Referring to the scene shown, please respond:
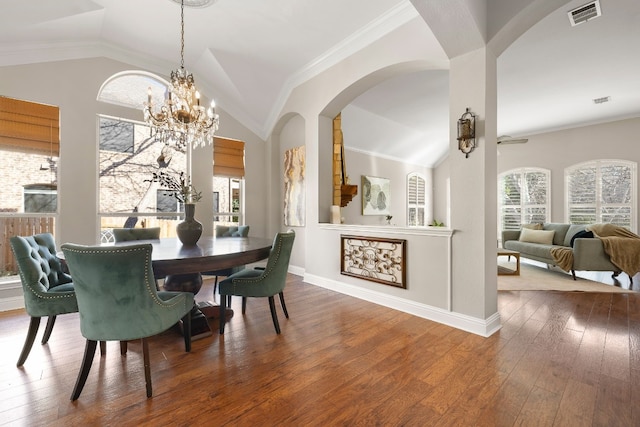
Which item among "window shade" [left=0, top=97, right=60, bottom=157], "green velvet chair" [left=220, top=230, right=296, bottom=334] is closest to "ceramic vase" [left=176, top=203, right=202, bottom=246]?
"green velvet chair" [left=220, top=230, right=296, bottom=334]

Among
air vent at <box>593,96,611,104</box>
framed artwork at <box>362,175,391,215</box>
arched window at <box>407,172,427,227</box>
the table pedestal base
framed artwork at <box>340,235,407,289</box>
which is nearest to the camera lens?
the table pedestal base

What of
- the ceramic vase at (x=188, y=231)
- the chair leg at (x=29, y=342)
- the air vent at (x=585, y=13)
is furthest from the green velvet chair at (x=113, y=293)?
the air vent at (x=585, y=13)

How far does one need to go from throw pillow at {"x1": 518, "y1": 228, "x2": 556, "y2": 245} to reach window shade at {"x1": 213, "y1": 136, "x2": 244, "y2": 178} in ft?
19.5

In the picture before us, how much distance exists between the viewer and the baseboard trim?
2.68m

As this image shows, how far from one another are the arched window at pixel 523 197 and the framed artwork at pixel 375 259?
601 centimetres

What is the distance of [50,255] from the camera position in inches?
99.0

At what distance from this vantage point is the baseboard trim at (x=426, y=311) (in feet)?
8.78

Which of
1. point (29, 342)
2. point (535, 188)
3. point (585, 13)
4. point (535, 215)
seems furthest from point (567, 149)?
point (29, 342)

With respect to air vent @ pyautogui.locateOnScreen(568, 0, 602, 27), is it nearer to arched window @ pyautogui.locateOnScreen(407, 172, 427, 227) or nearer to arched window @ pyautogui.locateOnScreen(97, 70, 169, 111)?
arched window @ pyautogui.locateOnScreen(97, 70, 169, 111)

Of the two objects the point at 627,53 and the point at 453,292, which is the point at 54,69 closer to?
the point at 453,292

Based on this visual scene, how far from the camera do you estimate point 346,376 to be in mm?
1969

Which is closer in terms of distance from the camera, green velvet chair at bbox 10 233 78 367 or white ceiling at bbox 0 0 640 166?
green velvet chair at bbox 10 233 78 367

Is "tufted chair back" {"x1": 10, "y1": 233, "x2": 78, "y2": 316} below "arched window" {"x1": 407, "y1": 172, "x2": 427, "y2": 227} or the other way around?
below

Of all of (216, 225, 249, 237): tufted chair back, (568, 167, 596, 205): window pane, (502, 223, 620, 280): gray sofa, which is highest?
(568, 167, 596, 205): window pane
